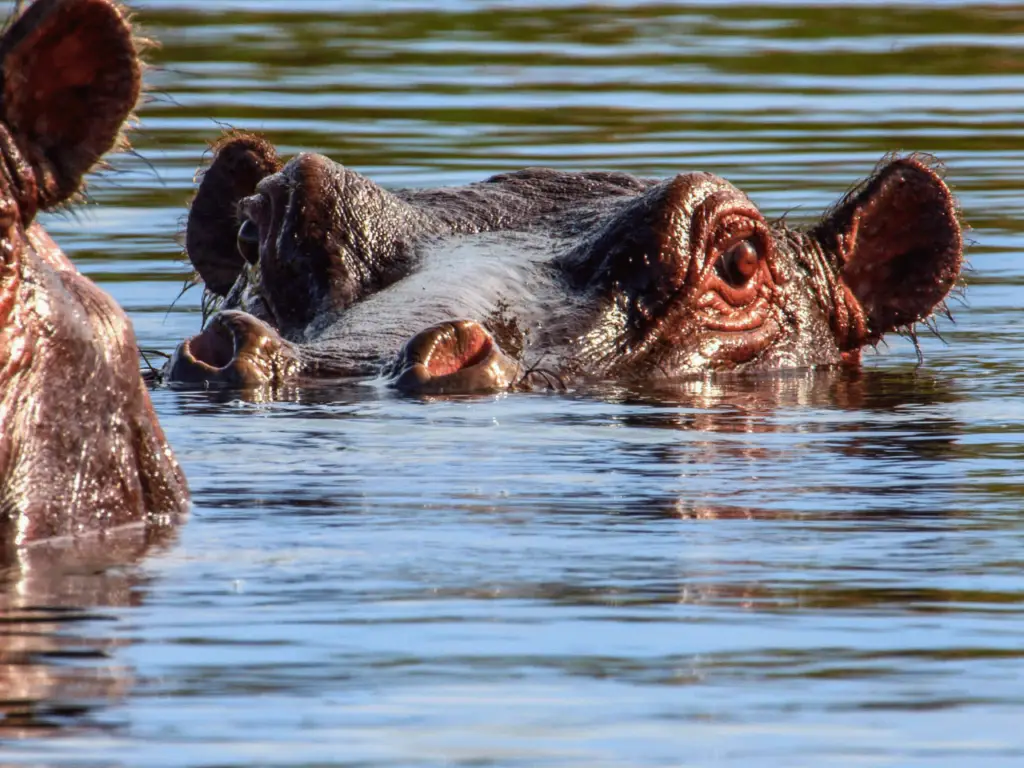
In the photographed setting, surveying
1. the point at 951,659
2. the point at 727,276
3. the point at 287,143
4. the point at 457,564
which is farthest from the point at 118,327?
the point at 287,143

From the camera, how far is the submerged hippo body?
330 inches

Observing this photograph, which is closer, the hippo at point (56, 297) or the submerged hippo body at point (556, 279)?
the hippo at point (56, 297)

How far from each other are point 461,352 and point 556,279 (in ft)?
3.54

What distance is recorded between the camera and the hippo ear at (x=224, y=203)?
36.7 feet

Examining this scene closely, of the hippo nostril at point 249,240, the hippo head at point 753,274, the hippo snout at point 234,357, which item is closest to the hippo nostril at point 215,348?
the hippo snout at point 234,357

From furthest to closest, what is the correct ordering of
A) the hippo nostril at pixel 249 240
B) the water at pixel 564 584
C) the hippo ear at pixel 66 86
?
the hippo nostril at pixel 249 240, the hippo ear at pixel 66 86, the water at pixel 564 584

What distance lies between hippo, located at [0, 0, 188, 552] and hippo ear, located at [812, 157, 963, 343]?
5.72 metres

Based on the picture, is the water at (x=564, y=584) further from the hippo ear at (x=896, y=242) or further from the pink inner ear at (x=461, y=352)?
the hippo ear at (x=896, y=242)

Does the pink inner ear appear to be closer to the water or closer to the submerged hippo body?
the submerged hippo body

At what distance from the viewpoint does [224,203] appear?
445 inches

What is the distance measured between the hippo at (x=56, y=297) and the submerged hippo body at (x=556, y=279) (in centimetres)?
285

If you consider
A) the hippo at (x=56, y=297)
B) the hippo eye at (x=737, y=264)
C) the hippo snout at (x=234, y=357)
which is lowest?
the hippo snout at (x=234, y=357)

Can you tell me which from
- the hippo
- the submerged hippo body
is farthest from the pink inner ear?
the hippo

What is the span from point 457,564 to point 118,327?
86 cm
